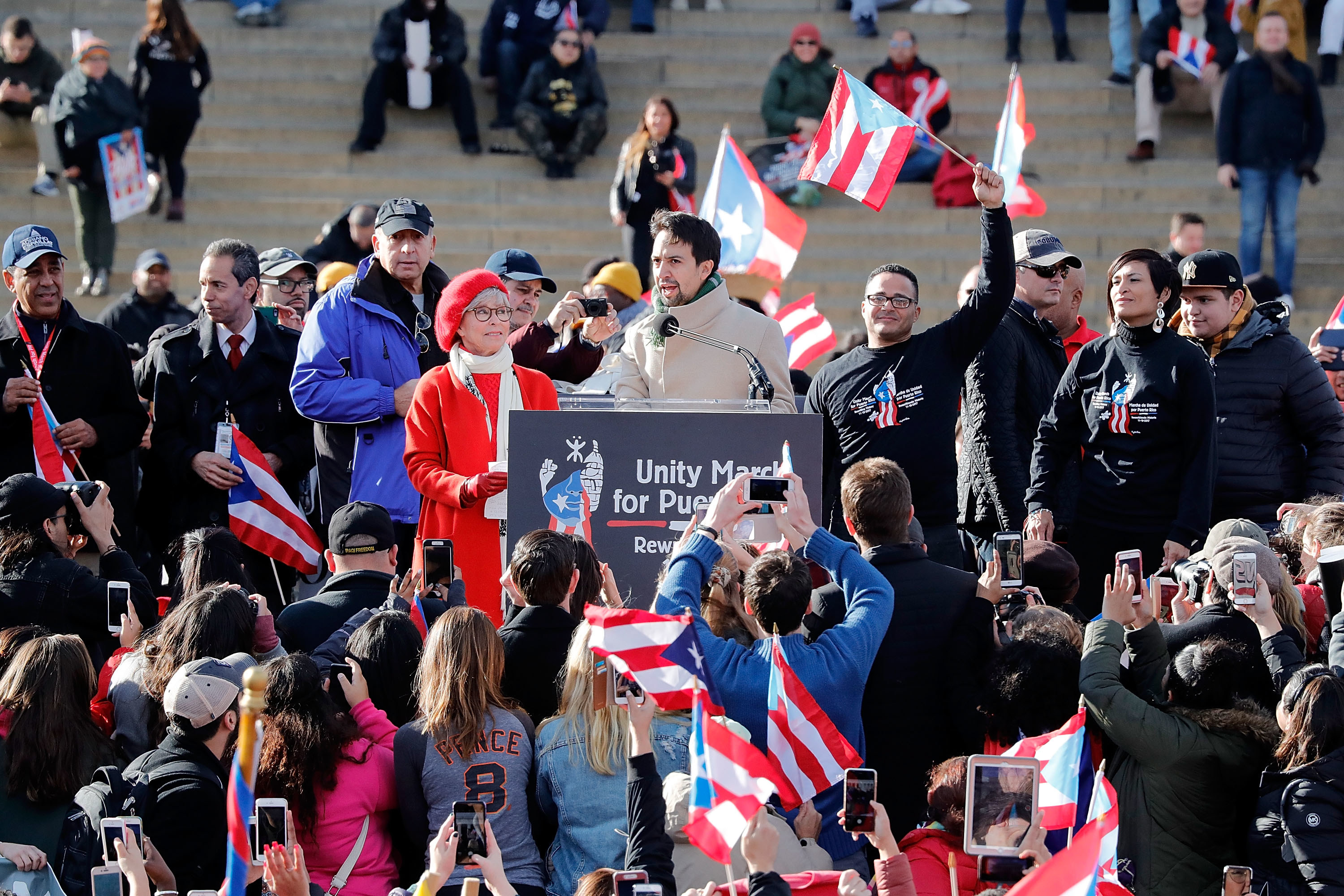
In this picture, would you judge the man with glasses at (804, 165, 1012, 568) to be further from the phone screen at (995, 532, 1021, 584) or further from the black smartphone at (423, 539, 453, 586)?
the black smartphone at (423, 539, 453, 586)

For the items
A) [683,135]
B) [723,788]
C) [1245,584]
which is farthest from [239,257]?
[683,135]

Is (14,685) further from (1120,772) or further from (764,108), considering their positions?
(764,108)

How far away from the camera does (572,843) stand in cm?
486

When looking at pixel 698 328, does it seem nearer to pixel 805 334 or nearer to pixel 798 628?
pixel 798 628

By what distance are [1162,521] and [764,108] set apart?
8613mm

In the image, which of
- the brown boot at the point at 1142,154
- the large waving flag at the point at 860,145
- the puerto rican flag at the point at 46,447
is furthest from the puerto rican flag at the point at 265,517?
the brown boot at the point at 1142,154

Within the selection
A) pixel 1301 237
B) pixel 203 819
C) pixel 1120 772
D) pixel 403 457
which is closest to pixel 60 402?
pixel 403 457

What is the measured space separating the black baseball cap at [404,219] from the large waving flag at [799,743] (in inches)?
129

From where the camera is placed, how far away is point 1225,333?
7461 millimetres

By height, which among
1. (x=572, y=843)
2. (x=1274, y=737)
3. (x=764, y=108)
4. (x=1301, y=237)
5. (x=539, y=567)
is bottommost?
(x=572, y=843)

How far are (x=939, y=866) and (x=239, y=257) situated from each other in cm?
493

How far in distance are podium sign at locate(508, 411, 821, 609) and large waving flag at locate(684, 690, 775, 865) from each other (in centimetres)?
199

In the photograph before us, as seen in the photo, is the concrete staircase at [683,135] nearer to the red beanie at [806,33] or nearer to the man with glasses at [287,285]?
the red beanie at [806,33]

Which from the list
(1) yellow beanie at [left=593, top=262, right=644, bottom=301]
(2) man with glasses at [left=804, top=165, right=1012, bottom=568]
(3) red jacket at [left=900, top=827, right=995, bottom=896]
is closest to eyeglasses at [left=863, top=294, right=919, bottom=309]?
(2) man with glasses at [left=804, top=165, right=1012, bottom=568]
